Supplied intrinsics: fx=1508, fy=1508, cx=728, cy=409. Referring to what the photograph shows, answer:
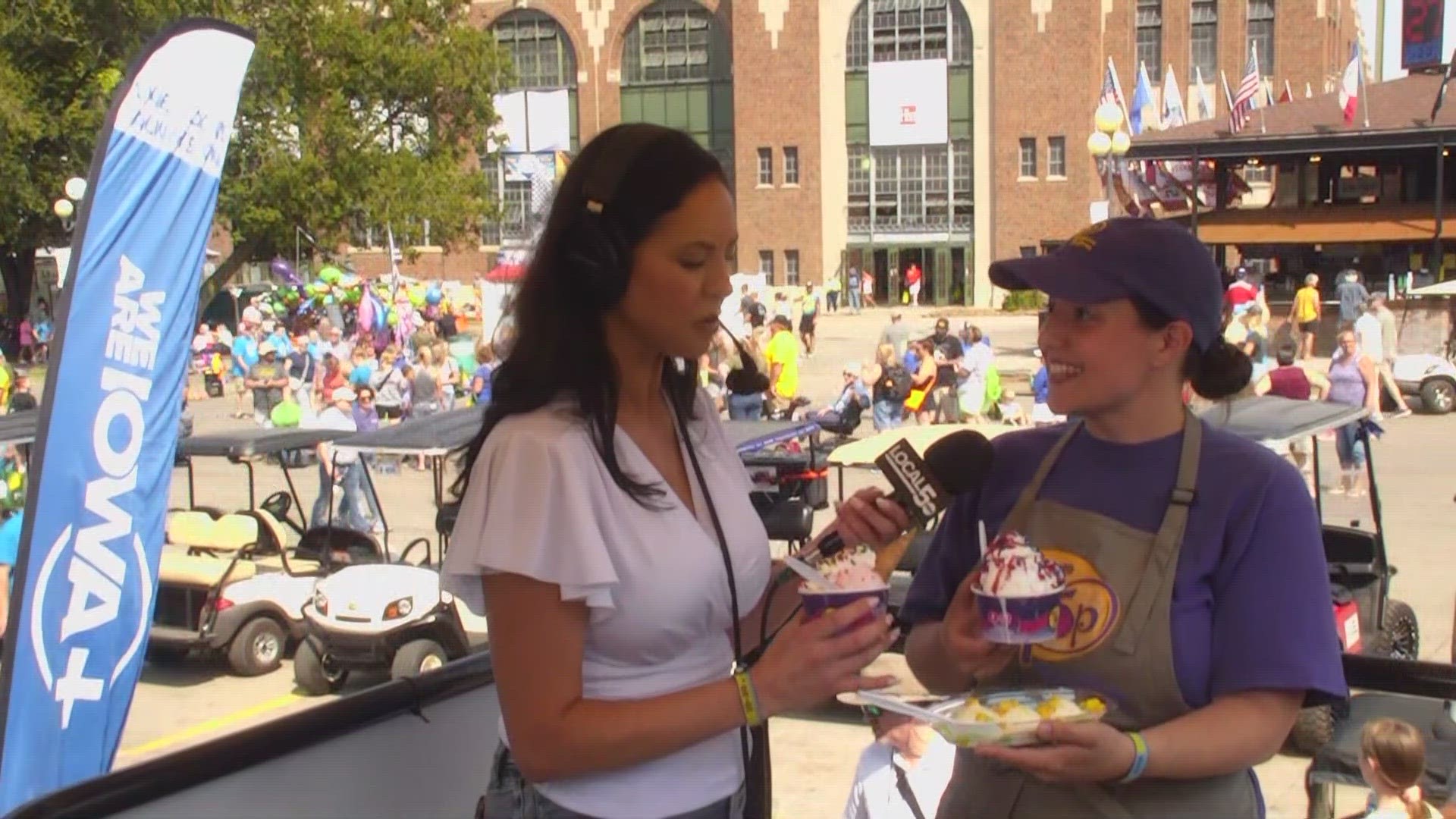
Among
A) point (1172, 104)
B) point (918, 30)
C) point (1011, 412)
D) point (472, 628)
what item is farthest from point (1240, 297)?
point (918, 30)

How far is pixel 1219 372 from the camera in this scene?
6.91 ft

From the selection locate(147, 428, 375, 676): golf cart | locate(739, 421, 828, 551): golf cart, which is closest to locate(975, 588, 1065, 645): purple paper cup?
locate(739, 421, 828, 551): golf cart

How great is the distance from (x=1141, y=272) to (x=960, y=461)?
36 centimetres

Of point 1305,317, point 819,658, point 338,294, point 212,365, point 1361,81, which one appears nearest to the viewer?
point 819,658

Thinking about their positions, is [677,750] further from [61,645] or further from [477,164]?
[477,164]

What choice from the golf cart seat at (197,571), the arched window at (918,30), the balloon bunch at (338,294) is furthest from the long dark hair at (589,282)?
the arched window at (918,30)

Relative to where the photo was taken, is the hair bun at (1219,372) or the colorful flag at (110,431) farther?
the colorful flag at (110,431)

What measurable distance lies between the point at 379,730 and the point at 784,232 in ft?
192

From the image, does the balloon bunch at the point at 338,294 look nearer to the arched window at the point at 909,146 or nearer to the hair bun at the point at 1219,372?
the arched window at the point at 909,146

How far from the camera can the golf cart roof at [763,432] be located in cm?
1178

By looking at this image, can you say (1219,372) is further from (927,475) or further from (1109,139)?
(1109,139)

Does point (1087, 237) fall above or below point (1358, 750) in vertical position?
above

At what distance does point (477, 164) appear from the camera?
201 feet

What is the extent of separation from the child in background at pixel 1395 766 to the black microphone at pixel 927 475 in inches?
94.8
